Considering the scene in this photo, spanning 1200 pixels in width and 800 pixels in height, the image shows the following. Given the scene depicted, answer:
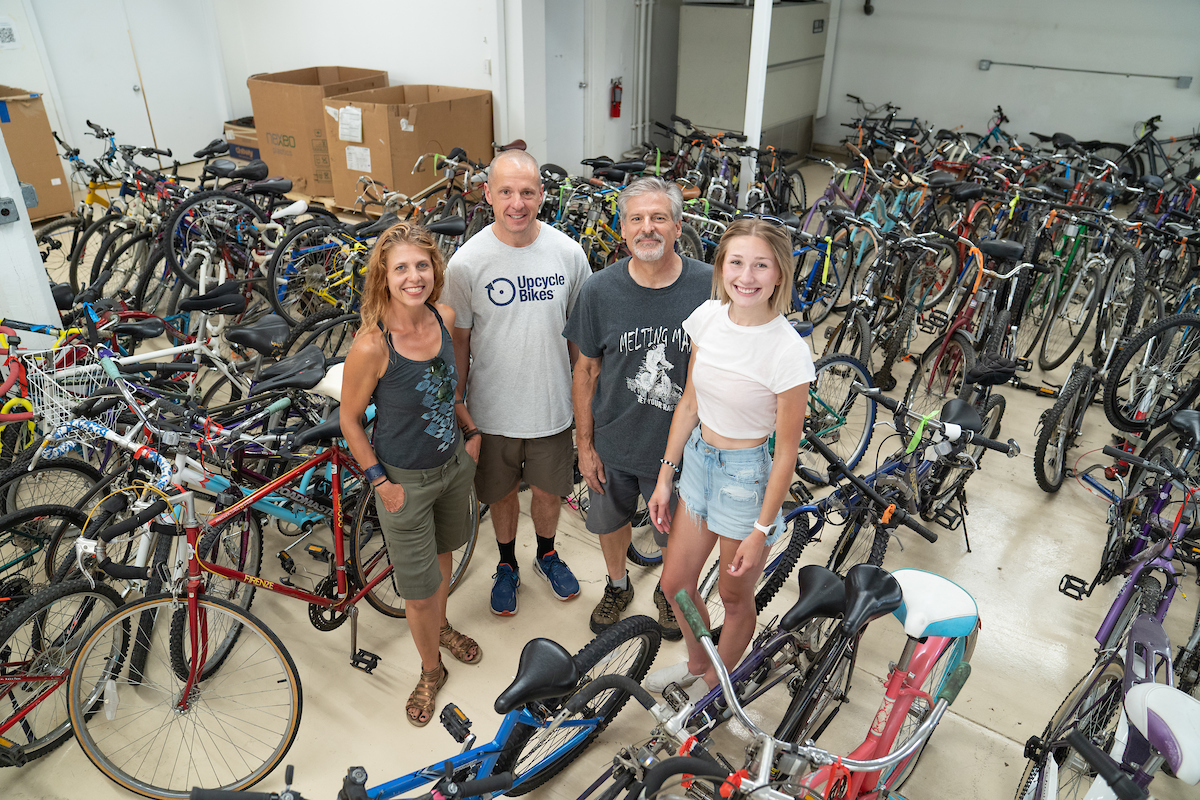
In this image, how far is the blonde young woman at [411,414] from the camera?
5.99ft

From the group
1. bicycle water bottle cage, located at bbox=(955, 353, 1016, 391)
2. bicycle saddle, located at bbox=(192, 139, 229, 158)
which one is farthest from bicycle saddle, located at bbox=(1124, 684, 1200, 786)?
bicycle saddle, located at bbox=(192, 139, 229, 158)

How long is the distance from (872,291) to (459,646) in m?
3.01

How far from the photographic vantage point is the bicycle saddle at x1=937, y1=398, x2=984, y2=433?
2.40 metres

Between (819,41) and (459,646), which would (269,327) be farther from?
(819,41)

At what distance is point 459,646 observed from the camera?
242 cm

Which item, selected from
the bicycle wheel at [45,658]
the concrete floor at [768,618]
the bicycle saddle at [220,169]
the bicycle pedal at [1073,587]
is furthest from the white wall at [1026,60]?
the bicycle wheel at [45,658]

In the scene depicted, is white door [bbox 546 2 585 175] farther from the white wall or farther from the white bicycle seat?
the white bicycle seat

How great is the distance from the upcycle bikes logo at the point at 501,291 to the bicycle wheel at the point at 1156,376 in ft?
9.97

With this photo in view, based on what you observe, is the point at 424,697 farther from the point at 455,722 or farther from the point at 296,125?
the point at 296,125

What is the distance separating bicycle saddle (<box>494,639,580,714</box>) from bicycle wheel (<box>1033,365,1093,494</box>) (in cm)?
263

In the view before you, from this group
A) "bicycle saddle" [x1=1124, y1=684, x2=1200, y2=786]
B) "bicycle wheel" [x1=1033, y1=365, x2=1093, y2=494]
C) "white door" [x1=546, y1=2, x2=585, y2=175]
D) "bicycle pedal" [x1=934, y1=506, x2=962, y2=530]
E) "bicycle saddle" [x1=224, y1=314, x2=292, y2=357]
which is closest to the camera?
"bicycle saddle" [x1=1124, y1=684, x2=1200, y2=786]

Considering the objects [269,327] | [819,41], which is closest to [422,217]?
[269,327]

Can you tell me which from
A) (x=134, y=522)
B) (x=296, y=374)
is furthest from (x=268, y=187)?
(x=134, y=522)

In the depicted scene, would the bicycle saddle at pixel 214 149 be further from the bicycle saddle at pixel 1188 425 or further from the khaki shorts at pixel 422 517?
the bicycle saddle at pixel 1188 425
